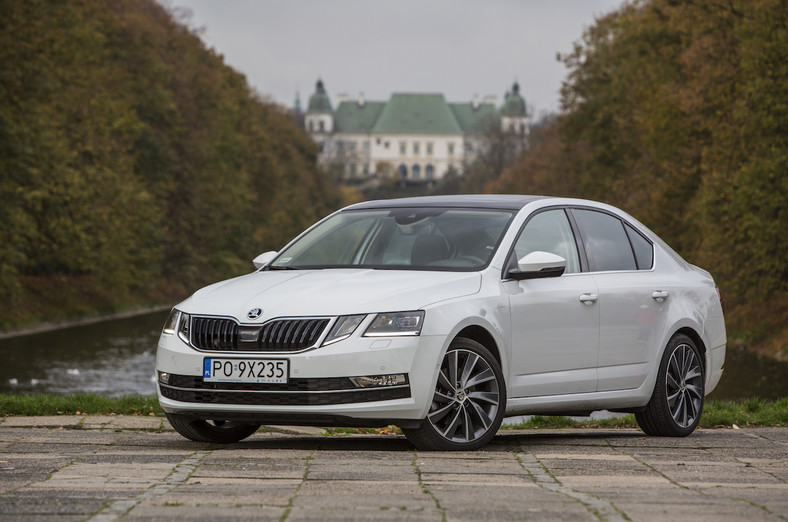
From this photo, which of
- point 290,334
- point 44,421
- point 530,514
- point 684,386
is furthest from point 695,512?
point 44,421

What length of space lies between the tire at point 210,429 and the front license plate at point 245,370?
64cm

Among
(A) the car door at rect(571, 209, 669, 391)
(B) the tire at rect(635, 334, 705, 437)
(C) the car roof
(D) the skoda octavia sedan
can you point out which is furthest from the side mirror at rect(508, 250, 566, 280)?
(B) the tire at rect(635, 334, 705, 437)

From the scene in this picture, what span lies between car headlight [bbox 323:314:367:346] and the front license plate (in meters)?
0.30

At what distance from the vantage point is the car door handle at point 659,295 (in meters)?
9.62

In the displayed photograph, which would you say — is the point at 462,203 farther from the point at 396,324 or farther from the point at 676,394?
the point at 676,394

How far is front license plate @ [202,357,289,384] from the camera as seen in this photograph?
763 centimetres

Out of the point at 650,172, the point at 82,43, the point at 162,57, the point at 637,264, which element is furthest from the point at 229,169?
the point at 637,264

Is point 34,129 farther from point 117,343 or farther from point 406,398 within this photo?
point 406,398

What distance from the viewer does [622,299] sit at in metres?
9.33

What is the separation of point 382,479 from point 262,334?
158 centimetres

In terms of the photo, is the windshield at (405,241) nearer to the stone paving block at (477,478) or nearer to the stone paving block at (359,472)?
the stone paving block at (359,472)

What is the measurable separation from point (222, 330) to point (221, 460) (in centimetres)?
89

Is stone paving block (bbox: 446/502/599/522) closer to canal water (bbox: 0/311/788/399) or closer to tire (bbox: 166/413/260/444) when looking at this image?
tire (bbox: 166/413/260/444)

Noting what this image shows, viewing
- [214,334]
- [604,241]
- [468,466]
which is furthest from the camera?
[604,241]
